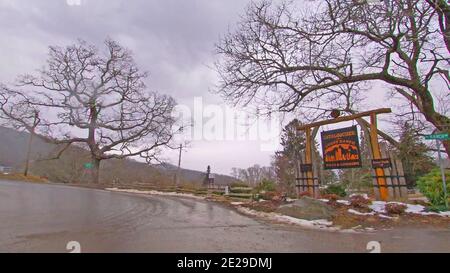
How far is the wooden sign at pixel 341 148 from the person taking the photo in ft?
41.5

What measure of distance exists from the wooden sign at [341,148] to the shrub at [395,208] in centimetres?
234

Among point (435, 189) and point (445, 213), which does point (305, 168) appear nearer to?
point (435, 189)

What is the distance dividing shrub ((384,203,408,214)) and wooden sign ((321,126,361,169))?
2340 mm

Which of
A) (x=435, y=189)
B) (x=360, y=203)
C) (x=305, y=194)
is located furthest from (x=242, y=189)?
(x=435, y=189)

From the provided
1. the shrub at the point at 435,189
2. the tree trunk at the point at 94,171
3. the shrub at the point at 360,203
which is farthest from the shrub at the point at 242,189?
the tree trunk at the point at 94,171

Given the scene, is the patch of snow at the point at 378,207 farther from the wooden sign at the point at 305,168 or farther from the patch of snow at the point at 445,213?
the wooden sign at the point at 305,168

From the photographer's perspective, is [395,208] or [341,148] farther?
[341,148]

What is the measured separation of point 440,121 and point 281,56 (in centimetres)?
746

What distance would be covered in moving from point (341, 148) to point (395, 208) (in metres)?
3.43

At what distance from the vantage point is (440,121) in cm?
1435

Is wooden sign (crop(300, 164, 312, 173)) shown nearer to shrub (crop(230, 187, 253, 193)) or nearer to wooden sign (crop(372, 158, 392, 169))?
wooden sign (crop(372, 158, 392, 169))

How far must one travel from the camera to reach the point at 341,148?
43.0 feet
